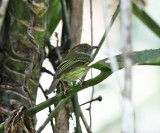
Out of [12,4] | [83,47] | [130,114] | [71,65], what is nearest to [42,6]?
[12,4]

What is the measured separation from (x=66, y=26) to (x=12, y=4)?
55 cm

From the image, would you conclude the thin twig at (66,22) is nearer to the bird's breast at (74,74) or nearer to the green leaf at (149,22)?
the bird's breast at (74,74)

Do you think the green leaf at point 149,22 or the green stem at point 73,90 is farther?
the green leaf at point 149,22

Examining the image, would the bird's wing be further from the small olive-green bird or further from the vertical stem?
the vertical stem

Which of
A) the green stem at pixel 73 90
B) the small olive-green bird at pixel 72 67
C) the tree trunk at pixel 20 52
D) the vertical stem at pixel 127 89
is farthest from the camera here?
the small olive-green bird at pixel 72 67

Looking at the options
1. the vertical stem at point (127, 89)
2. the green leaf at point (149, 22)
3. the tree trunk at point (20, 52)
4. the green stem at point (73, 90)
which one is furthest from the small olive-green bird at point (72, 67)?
the vertical stem at point (127, 89)

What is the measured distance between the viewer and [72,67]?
2.71 m

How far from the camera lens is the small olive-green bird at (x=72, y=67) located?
244 centimetres

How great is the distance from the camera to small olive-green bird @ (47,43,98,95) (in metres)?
2.44

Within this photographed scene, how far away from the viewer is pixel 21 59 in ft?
7.14

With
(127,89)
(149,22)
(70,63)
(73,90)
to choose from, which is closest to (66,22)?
(70,63)

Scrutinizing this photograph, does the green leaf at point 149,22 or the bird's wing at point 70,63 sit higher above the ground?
the green leaf at point 149,22

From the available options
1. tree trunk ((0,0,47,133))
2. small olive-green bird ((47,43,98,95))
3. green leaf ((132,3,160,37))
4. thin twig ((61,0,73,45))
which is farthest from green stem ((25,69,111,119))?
green leaf ((132,3,160,37))

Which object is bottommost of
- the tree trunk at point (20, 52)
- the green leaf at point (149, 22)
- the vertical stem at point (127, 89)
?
the vertical stem at point (127, 89)
